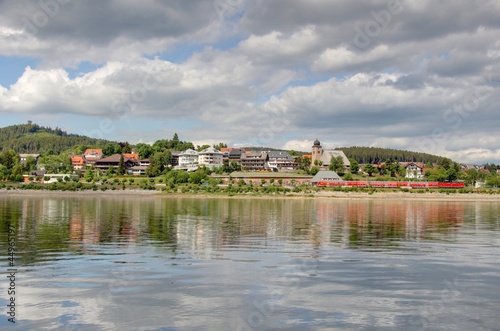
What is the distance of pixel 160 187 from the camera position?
115 m

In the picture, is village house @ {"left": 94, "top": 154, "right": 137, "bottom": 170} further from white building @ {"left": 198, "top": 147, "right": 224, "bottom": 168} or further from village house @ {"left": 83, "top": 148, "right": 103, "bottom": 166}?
white building @ {"left": 198, "top": 147, "right": 224, "bottom": 168}

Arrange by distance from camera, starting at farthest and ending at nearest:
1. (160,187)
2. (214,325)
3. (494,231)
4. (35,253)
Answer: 1. (160,187)
2. (494,231)
3. (35,253)
4. (214,325)

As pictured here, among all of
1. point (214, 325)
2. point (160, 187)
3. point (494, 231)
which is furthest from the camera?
point (160, 187)

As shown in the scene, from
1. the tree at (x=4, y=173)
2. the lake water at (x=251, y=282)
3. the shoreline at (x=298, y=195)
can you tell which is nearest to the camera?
the lake water at (x=251, y=282)

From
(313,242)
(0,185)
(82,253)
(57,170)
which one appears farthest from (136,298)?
(57,170)

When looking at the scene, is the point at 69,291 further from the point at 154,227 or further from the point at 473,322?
the point at 154,227

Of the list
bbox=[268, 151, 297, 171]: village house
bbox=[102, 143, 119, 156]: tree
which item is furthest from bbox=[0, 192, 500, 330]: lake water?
bbox=[102, 143, 119, 156]: tree

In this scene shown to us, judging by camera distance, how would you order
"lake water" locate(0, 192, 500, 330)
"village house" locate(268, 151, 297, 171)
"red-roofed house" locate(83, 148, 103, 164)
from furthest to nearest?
"village house" locate(268, 151, 297, 171) → "red-roofed house" locate(83, 148, 103, 164) → "lake water" locate(0, 192, 500, 330)

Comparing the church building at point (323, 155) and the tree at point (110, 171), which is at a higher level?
the church building at point (323, 155)

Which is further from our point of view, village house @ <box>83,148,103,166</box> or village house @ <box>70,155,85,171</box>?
village house @ <box>83,148,103,166</box>

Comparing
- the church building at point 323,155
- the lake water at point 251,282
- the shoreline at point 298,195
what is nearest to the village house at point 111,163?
the shoreline at point 298,195

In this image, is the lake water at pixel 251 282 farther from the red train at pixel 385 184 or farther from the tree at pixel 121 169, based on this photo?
the tree at pixel 121 169

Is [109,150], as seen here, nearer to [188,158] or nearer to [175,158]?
[175,158]

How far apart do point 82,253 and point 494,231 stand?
1209 inches
